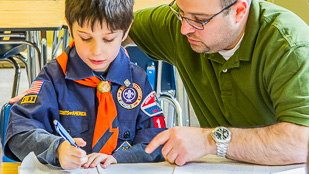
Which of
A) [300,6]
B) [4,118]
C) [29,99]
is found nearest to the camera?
[29,99]

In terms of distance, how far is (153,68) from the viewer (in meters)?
2.49

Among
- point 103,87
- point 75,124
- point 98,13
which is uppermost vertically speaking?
point 98,13

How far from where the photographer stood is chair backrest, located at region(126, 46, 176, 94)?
2400 mm

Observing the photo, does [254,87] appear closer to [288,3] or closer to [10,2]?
[288,3]

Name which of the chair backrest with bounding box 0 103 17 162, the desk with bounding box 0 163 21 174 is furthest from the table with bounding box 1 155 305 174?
the chair backrest with bounding box 0 103 17 162

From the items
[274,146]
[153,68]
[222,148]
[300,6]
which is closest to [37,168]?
[222,148]

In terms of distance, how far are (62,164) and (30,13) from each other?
6.08 ft

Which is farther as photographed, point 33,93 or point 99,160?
point 33,93

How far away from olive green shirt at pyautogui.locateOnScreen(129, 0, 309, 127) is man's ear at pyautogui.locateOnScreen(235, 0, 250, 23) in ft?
0.08

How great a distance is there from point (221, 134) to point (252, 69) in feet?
0.86

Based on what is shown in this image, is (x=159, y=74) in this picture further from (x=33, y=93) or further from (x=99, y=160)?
(x=99, y=160)

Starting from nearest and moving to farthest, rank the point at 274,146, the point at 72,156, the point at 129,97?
1. the point at 72,156
2. the point at 274,146
3. the point at 129,97

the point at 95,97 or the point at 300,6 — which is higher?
the point at 300,6

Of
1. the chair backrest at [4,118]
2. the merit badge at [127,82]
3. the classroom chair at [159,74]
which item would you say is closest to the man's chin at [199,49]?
the merit badge at [127,82]
